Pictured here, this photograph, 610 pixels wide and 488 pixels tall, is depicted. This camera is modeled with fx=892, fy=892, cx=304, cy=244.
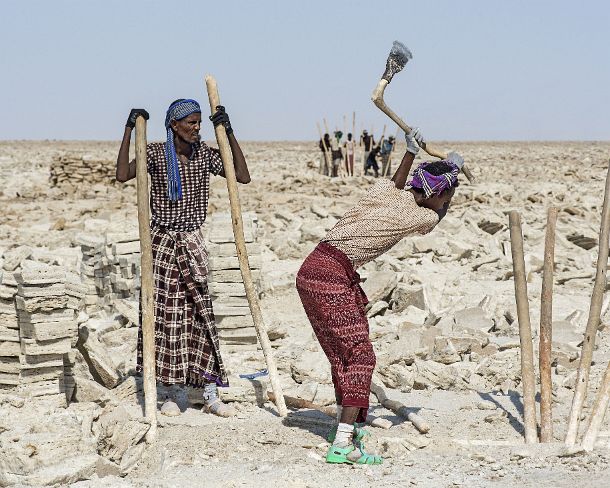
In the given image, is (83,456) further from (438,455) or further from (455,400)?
(455,400)

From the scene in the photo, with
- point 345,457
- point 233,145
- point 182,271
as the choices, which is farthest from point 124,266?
point 345,457

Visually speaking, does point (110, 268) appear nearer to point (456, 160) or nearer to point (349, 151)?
point (456, 160)

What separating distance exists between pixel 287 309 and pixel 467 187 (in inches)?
462

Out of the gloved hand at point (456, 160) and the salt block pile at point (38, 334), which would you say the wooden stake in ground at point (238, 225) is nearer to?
the salt block pile at point (38, 334)

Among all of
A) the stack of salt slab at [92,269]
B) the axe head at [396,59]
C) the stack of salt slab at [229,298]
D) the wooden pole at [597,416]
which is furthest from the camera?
the stack of salt slab at [92,269]

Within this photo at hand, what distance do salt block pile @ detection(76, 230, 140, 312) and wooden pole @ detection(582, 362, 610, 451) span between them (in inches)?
199

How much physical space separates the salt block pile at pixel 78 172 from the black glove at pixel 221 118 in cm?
1846

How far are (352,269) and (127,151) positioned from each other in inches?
55.6

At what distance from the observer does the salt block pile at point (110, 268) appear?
8469 mm

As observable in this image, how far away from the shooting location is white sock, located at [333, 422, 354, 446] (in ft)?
13.9

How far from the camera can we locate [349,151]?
83.0 feet

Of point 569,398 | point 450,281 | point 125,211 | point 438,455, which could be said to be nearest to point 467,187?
point 125,211

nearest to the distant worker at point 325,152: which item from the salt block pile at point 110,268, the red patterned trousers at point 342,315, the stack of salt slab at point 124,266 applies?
the salt block pile at point 110,268

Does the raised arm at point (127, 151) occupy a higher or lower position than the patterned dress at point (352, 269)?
higher
